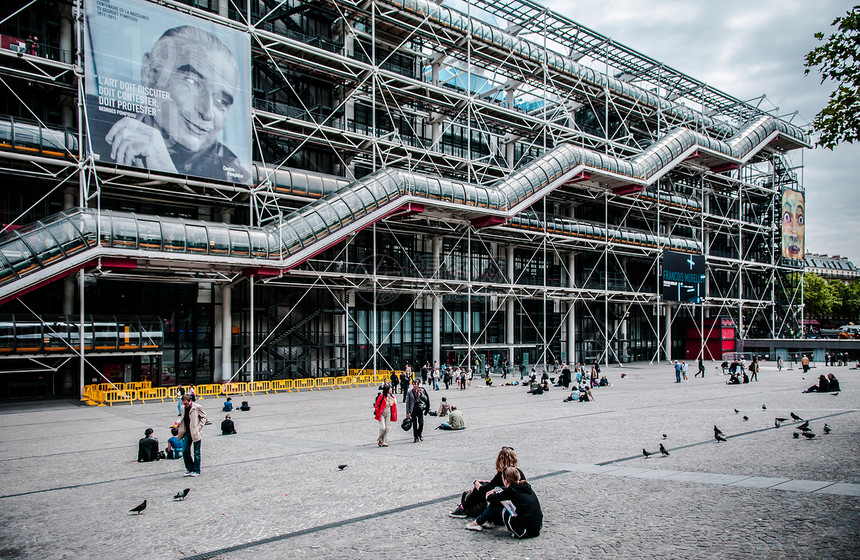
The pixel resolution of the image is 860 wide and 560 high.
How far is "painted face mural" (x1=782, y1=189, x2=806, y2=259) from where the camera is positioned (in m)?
64.0

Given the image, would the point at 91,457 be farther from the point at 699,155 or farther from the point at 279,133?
the point at 699,155

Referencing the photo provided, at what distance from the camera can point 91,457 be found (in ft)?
45.4

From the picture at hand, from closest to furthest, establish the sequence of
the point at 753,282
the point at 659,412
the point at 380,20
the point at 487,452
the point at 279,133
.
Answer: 1. the point at 487,452
2. the point at 659,412
3. the point at 279,133
4. the point at 380,20
5. the point at 753,282

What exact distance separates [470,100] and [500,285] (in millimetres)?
11955

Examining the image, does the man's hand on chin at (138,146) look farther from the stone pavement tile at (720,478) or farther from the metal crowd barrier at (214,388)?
the stone pavement tile at (720,478)

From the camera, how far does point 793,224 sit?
214 feet

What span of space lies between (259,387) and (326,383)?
3741 millimetres

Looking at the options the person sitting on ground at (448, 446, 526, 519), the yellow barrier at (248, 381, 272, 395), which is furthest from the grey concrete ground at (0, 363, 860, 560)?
the yellow barrier at (248, 381, 272, 395)

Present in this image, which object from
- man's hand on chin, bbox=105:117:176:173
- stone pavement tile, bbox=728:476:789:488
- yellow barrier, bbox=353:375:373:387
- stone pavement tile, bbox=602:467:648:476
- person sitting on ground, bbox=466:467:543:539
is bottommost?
yellow barrier, bbox=353:375:373:387

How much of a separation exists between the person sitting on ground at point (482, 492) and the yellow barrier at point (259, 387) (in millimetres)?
22415

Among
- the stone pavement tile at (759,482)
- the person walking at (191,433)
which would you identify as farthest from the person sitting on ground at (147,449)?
the stone pavement tile at (759,482)

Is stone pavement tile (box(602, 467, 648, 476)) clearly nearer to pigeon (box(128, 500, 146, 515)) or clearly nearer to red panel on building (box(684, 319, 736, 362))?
pigeon (box(128, 500, 146, 515))

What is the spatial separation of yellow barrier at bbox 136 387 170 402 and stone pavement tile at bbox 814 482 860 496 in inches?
942

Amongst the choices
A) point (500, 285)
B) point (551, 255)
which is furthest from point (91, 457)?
point (551, 255)
